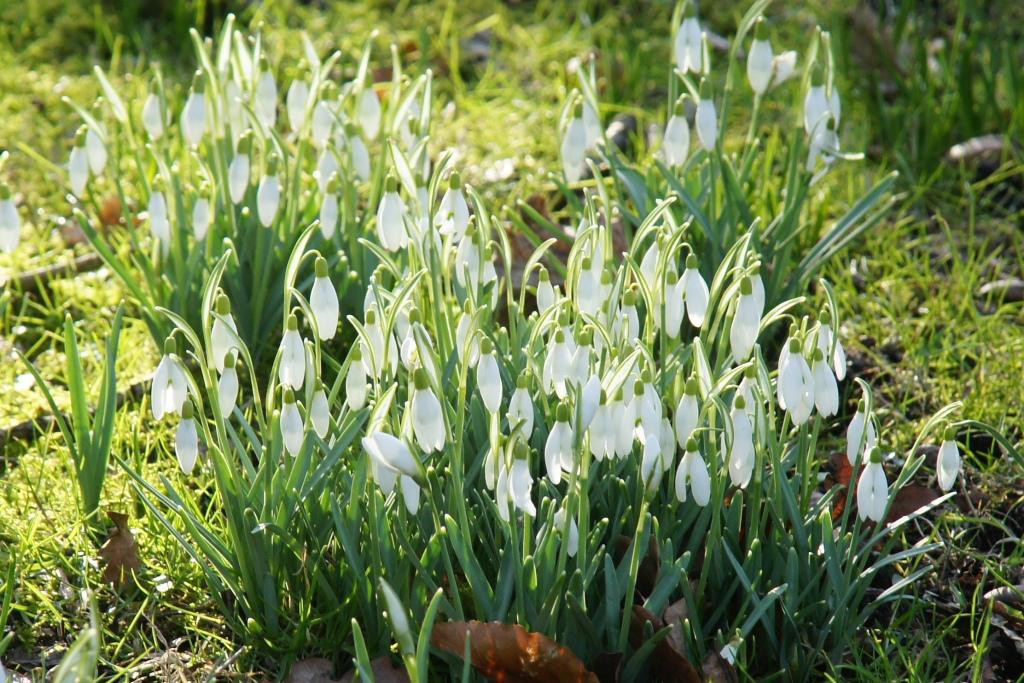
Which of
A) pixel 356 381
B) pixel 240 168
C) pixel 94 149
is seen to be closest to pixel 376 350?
pixel 356 381

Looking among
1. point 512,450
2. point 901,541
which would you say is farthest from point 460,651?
point 901,541

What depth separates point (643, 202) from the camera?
2.65 meters

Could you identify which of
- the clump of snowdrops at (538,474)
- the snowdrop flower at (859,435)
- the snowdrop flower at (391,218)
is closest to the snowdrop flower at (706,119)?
the clump of snowdrops at (538,474)

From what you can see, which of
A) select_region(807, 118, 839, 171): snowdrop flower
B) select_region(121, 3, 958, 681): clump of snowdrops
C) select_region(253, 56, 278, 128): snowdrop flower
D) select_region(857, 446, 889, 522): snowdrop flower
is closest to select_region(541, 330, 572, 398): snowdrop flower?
select_region(121, 3, 958, 681): clump of snowdrops

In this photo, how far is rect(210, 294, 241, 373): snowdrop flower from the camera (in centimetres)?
170

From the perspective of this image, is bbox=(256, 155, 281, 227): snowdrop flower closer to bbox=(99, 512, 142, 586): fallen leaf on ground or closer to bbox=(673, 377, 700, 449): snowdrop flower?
bbox=(99, 512, 142, 586): fallen leaf on ground

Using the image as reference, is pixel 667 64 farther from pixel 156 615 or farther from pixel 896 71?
pixel 156 615

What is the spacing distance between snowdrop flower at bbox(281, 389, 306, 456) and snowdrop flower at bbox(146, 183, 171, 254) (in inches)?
32.5

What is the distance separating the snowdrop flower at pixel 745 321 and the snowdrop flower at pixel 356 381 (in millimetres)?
557

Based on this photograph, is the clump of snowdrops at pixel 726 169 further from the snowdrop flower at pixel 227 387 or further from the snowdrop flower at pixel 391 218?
the snowdrop flower at pixel 227 387

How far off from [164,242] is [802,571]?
4.64ft

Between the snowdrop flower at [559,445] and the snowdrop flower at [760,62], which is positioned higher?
the snowdrop flower at [760,62]

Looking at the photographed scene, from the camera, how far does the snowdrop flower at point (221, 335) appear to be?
1697 millimetres

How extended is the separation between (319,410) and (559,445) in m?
0.36
